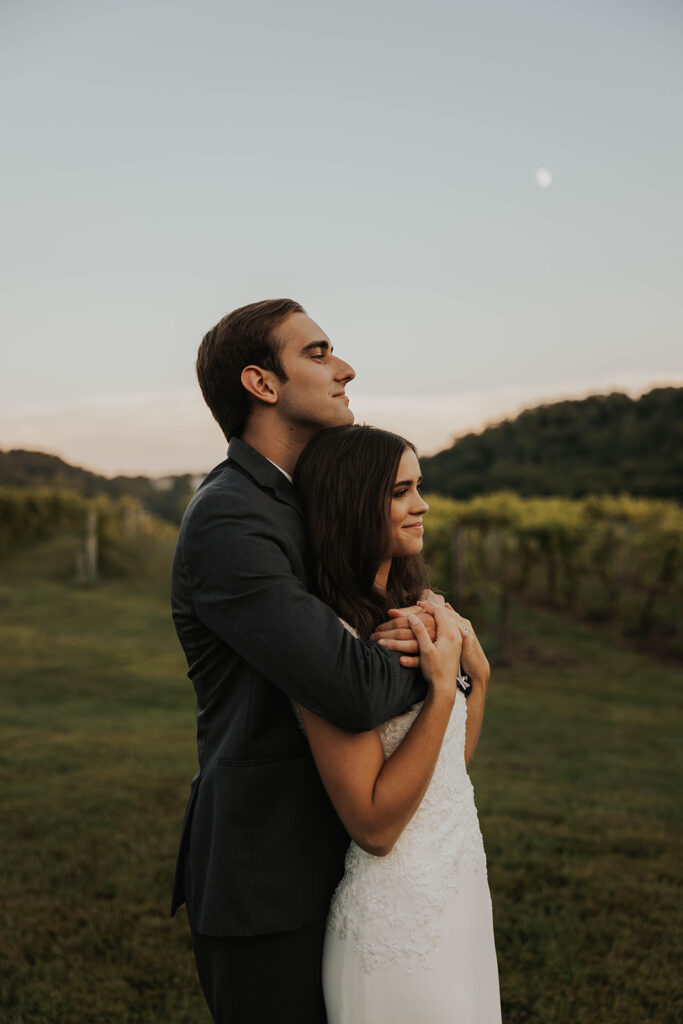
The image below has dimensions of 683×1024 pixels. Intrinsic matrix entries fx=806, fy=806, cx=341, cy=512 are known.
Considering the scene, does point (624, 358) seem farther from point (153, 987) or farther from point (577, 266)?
point (153, 987)

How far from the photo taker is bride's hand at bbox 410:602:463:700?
171 centimetres

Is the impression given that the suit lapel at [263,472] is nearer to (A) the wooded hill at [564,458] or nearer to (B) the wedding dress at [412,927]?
(B) the wedding dress at [412,927]

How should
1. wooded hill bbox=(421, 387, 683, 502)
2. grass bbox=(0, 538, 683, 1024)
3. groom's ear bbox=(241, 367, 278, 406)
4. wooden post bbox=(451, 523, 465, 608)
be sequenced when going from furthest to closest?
wooded hill bbox=(421, 387, 683, 502), wooden post bbox=(451, 523, 465, 608), grass bbox=(0, 538, 683, 1024), groom's ear bbox=(241, 367, 278, 406)

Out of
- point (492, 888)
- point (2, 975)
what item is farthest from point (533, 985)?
point (2, 975)

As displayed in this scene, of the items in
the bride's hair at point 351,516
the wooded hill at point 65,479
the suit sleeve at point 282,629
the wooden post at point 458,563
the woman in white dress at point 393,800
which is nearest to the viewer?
the suit sleeve at point 282,629

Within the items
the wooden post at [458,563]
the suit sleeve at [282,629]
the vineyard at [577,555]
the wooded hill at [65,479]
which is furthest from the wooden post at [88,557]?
the suit sleeve at [282,629]

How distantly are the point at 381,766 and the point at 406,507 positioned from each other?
61 centimetres

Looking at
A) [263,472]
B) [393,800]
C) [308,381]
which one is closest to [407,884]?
[393,800]

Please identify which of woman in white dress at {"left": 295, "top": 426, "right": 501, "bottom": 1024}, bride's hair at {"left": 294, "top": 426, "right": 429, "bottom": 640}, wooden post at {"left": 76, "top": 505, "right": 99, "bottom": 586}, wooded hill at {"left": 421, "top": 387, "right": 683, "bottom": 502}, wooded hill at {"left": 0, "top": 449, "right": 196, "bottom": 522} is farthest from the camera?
wooded hill at {"left": 421, "top": 387, "right": 683, "bottom": 502}

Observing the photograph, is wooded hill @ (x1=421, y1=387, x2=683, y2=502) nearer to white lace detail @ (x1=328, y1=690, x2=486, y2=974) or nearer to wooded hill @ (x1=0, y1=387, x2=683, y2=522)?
wooded hill @ (x1=0, y1=387, x2=683, y2=522)

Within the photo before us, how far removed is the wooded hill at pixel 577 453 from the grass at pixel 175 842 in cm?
3654

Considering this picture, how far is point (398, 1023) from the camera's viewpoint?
5.65ft

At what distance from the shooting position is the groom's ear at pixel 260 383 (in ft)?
6.53

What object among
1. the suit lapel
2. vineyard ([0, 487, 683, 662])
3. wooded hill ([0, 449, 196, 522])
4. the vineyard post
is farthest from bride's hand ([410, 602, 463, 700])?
wooded hill ([0, 449, 196, 522])
